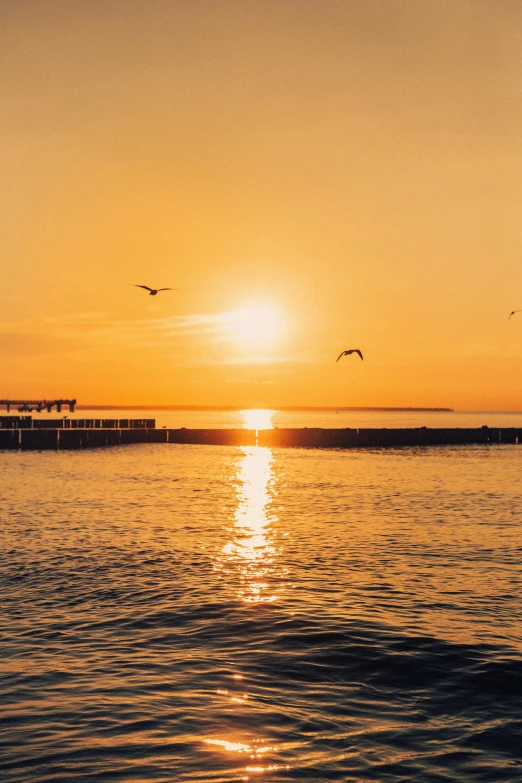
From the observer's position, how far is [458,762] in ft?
27.9

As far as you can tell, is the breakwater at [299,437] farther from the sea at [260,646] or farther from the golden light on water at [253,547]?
the sea at [260,646]

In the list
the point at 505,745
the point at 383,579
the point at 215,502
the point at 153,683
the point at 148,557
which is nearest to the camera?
the point at 505,745

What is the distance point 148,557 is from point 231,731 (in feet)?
38.2

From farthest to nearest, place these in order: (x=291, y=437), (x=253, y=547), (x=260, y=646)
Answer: (x=291, y=437), (x=253, y=547), (x=260, y=646)

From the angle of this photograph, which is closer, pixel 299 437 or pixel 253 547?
pixel 253 547

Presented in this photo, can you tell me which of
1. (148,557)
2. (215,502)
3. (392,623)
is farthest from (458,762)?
(215,502)

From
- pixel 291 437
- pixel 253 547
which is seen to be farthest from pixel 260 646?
pixel 291 437

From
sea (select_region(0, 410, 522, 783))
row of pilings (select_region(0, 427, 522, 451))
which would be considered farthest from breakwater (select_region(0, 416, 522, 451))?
sea (select_region(0, 410, 522, 783))

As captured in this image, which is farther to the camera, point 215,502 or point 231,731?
point 215,502

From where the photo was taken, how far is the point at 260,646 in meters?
12.9

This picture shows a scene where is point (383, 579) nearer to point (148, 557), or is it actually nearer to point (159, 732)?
point (148, 557)

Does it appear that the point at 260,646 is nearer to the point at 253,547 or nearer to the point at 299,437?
the point at 253,547

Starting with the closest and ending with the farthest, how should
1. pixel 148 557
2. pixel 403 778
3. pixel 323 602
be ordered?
pixel 403 778 < pixel 323 602 < pixel 148 557

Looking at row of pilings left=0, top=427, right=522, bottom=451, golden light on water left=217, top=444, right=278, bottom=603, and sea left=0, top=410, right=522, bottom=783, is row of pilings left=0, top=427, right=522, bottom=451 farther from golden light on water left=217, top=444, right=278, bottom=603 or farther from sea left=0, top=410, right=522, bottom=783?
sea left=0, top=410, right=522, bottom=783
